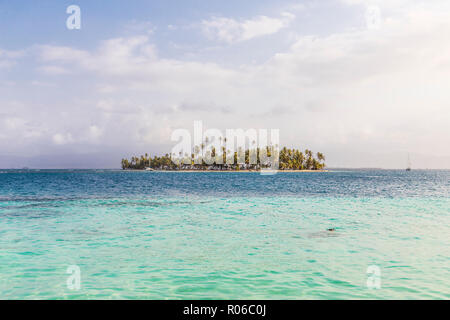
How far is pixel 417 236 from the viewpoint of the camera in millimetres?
15641

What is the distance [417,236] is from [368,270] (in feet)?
23.0

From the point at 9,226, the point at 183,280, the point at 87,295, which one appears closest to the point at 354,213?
the point at 183,280

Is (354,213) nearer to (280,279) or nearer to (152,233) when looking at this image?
(152,233)
